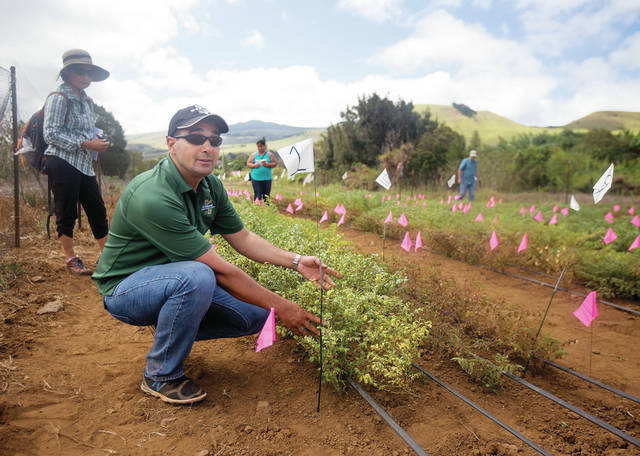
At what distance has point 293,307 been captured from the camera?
75.5 inches

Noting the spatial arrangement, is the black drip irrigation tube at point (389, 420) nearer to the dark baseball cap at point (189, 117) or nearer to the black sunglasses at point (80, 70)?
the dark baseball cap at point (189, 117)

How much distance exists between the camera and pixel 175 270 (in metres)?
1.84

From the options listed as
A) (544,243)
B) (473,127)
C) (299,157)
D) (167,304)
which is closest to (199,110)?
Result: (299,157)

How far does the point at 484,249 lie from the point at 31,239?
6060 mm

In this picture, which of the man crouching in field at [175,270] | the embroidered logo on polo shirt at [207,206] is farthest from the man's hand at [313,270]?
the embroidered logo on polo shirt at [207,206]

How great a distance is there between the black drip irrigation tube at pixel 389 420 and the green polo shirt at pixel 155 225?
1.13 meters

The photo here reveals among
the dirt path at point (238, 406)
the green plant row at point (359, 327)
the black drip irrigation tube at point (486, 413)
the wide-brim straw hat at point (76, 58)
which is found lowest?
the dirt path at point (238, 406)

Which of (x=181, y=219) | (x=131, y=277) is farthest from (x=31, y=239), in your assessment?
(x=181, y=219)

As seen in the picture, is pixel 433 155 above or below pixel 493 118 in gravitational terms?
below

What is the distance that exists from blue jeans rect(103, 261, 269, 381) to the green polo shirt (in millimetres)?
76

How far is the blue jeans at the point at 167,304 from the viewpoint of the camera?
181cm

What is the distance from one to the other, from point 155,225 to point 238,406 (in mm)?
1053

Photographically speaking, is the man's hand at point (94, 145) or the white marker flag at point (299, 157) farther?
the man's hand at point (94, 145)

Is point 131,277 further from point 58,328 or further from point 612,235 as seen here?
point 612,235
